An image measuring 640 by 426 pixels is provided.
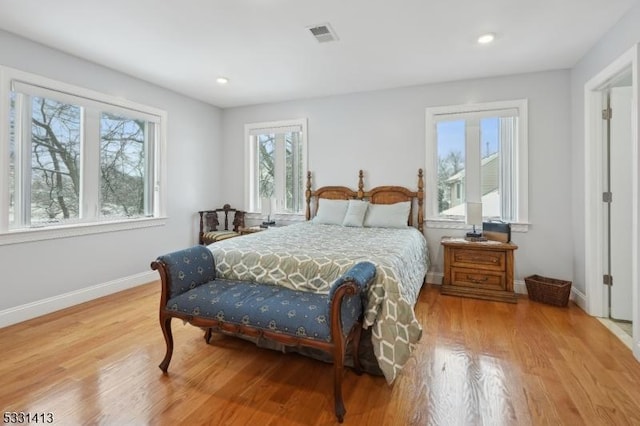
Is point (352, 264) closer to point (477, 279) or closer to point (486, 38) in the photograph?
point (477, 279)

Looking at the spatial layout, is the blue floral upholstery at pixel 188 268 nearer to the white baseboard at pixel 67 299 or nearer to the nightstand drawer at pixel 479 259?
the white baseboard at pixel 67 299

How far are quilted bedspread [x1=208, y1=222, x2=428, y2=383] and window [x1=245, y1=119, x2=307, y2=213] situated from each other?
5.45 feet

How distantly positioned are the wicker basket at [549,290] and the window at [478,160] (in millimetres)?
707

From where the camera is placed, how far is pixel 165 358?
Answer: 206 centimetres

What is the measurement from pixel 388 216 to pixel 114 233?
323 centimetres

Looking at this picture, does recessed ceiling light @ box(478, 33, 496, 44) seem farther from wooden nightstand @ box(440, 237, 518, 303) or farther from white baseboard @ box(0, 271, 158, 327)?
Result: white baseboard @ box(0, 271, 158, 327)

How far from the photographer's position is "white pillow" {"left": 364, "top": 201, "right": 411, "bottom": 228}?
387cm

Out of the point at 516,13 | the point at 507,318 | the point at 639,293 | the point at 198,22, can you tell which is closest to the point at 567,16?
the point at 516,13

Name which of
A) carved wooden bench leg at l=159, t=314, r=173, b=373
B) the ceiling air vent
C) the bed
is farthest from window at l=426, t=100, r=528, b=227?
carved wooden bench leg at l=159, t=314, r=173, b=373

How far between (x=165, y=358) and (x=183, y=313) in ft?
1.13

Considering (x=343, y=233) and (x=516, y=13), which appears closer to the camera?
(x=516, y=13)

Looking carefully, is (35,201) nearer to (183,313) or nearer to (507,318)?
A: (183,313)

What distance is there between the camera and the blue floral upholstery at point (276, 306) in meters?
1.69

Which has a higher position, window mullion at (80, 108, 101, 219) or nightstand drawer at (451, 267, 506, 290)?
window mullion at (80, 108, 101, 219)
